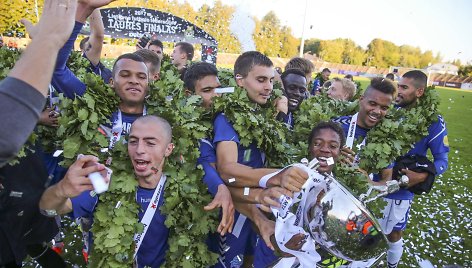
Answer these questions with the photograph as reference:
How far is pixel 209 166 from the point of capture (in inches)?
119

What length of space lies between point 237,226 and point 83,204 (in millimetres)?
1374

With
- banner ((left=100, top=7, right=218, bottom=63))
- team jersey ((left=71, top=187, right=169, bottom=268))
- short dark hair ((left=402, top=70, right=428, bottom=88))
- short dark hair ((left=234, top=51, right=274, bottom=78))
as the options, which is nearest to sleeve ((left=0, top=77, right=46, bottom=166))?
team jersey ((left=71, top=187, right=169, bottom=268))

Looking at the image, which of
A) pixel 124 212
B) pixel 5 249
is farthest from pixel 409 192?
pixel 5 249

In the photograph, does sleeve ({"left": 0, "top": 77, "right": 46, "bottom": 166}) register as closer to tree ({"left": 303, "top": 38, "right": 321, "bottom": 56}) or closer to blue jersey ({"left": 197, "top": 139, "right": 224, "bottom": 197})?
blue jersey ({"left": 197, "top": 139, "right": 224, "bottom": 197})

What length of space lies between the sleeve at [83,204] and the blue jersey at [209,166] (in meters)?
0.85

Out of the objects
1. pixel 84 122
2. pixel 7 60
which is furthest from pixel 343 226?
pixel 7 60

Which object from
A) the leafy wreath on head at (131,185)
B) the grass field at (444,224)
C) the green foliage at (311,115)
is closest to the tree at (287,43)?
the grass field at (444,224)

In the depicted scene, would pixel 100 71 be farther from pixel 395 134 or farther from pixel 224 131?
pixel 395 134

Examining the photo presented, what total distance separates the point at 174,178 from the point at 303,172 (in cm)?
123

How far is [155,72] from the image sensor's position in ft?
15.9

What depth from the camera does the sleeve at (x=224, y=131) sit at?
3041mm

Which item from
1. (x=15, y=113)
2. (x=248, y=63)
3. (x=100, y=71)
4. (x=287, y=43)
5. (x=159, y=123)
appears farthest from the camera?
(x=287, y=43)

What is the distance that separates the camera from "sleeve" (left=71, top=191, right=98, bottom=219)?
2.49 metres

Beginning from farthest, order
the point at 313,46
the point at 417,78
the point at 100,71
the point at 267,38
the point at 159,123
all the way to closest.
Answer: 1. the point at 313,46
2. the point at 267,38
3. the point at 100,71
4. the point at 417,78
5. the point at 159,123
